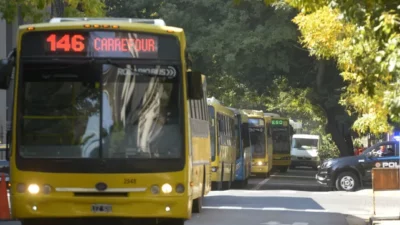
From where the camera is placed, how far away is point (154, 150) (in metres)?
14.4

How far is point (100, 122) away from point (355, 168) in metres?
22.1

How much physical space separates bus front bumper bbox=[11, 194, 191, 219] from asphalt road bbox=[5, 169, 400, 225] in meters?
5.35

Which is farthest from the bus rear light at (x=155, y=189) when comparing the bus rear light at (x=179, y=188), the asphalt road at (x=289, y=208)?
the asphalt road at (x=289, y=208)

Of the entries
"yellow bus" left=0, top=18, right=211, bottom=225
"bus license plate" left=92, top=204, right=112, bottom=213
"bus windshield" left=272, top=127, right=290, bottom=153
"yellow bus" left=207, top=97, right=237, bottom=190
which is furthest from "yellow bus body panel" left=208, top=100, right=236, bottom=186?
"bus windshield" left=272, top=127, right=290, bottom=153

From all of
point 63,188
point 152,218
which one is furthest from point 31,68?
point 152,218

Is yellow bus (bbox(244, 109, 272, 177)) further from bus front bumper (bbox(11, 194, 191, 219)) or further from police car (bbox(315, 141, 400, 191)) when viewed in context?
bus front bumper (bbox(11, 194, 191, 219))

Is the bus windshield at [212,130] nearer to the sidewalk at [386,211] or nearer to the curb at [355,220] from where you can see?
the sidewalk at [386,211]

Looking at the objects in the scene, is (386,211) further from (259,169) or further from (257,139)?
(259,169)

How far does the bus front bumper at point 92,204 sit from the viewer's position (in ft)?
46.1

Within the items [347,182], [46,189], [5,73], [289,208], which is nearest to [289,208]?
[289,208]

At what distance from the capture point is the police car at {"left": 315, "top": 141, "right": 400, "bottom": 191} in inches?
1357

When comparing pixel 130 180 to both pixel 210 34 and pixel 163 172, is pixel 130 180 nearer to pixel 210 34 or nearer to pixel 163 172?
pixel 163 172

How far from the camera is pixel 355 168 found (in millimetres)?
35344

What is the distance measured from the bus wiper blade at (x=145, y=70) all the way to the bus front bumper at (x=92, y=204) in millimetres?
1741
